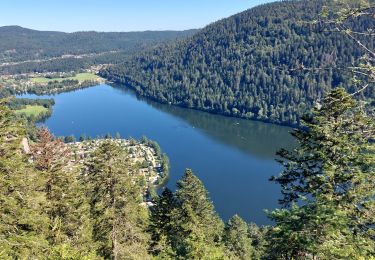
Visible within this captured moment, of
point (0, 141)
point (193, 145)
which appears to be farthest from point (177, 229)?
point (193, 145)

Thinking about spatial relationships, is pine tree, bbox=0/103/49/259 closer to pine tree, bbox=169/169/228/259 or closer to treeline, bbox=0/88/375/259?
treeline, bbox=0/88/375/259

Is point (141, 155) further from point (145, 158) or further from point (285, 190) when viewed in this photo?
point (285, 190)

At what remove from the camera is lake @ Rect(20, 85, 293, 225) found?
84375 millimetres

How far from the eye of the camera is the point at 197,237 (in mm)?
19109

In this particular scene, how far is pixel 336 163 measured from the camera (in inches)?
555

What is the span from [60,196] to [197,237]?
21.6 feet

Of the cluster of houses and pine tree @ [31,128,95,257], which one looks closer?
pine tree @ [31,128,95,257]

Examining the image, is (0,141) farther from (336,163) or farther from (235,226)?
(235,226)

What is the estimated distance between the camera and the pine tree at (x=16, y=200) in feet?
43.9

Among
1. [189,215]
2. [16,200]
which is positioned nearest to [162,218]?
[189,215]

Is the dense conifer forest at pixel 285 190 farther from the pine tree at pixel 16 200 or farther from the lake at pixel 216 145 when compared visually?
the lake at pixel 216 145

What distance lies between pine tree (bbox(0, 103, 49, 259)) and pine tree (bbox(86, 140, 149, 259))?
17.5 ft

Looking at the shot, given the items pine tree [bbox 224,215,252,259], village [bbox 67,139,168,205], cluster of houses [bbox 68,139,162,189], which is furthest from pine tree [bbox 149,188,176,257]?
cluster of houses [bbox 68,139,162,189]

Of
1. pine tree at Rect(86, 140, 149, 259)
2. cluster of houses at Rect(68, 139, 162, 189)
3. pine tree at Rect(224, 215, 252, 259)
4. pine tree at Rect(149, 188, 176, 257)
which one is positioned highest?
pine tree at Rect(86, 140, 149, 259)
